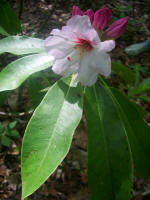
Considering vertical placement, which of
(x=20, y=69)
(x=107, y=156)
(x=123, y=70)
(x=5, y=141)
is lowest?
(x=5, y=141)

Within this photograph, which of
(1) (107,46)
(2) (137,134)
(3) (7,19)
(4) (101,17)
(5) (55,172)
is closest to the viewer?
(1) (107,46)

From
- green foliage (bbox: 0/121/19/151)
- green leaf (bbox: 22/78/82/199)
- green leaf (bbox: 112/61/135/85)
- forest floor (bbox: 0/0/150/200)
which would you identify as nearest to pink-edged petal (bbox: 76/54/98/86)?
green leaf (bbox: 22/78/82/199)

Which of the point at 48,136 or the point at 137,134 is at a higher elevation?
the point at 48,136

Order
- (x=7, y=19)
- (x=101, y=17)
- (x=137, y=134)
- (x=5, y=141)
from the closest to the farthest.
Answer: (x=101, y=17)
(x=137, y=134)
(x=7, y=19)
(x=5, y=141)

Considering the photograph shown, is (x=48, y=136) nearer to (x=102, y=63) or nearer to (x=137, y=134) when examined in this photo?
(x=102, y=63)

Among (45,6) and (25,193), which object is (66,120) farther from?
(45,6)

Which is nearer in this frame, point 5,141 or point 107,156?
point 107,156

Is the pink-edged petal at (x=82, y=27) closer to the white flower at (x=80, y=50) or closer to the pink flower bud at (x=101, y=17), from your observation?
the white flower at (x=80, y=50)

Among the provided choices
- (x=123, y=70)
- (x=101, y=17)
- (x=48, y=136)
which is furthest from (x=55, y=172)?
(x=101, y=17)
